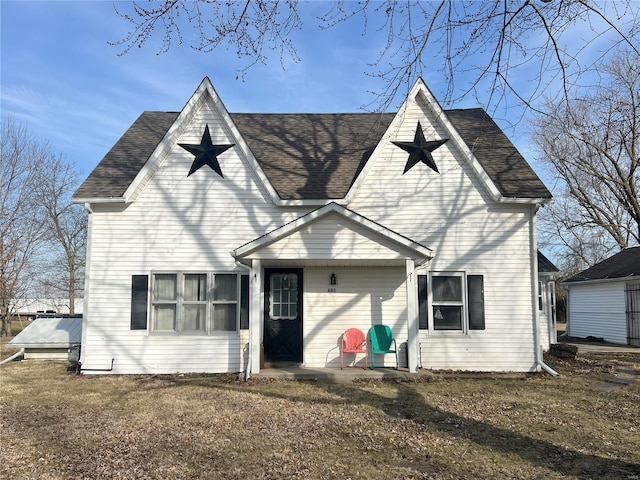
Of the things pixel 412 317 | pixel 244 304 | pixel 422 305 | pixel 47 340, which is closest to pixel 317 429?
pixel 412 317

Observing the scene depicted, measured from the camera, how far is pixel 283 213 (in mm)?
11555

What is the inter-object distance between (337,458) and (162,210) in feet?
26.0

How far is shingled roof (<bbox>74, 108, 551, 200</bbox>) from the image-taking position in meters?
11.7

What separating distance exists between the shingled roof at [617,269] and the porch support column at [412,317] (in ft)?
47.6

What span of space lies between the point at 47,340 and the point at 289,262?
7.87 meters

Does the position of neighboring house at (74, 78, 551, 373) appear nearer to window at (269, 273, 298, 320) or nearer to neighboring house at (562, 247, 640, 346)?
window at (269, 273, 298, 320)

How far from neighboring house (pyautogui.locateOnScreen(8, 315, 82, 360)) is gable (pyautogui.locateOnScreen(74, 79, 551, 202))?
5.02 meters

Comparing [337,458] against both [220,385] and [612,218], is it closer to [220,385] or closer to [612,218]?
[220,385]

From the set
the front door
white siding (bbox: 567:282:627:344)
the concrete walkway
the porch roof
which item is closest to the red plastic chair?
the concrete walkway

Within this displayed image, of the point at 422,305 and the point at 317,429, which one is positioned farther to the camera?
the point at 422,305

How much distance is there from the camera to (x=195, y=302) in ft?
36.8

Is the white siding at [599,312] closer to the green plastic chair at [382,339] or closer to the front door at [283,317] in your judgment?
the green plastic chair at [382,339]

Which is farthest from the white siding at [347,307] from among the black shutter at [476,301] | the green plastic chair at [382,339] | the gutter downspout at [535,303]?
the gutter downspout at [535,303]

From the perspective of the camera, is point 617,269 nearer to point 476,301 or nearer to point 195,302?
point 476,301
